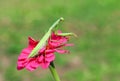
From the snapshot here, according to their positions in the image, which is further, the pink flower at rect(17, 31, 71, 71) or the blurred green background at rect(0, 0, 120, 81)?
the blurred green background at rect(0, 0, 120, 81)

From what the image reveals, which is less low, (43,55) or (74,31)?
(43,55)

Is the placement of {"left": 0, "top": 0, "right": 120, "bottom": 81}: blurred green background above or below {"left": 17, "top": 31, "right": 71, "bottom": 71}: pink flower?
below

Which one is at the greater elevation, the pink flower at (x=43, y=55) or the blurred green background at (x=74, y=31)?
the pink flower at (x=43, y=55)

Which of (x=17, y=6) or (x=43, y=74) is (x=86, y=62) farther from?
(x=17, y=6)

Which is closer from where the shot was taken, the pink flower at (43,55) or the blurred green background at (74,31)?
the pink flower at (43,55)
